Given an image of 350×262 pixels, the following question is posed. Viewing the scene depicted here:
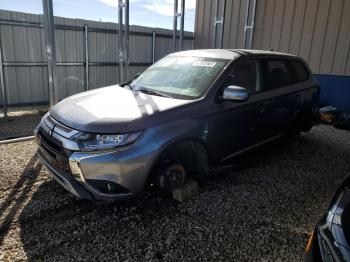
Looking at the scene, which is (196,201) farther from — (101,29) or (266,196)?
(101,29)

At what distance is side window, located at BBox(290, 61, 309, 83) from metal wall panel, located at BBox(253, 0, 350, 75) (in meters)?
3.17

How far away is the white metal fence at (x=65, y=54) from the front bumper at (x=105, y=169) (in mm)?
4899

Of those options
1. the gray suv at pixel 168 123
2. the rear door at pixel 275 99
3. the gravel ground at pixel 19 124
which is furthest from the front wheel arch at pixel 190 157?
the gravel ground at pixel 19 124

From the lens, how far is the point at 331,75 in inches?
299

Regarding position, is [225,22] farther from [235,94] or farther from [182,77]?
[235,94]

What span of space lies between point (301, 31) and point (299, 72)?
379 centimetres

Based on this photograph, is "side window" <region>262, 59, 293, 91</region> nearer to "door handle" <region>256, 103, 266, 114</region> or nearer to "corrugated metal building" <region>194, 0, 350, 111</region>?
"door handle" <region>256, 103, 266, 114</region>

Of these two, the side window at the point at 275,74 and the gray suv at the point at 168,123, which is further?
the side window at the point at 275,74

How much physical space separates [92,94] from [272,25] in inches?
267

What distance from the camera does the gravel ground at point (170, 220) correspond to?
7.77 ft

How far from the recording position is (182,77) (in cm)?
350

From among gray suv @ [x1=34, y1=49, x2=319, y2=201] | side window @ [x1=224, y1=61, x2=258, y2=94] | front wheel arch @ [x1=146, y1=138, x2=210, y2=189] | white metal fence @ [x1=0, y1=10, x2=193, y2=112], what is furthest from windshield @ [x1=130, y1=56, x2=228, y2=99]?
white metal fence @ [x1=0, y1=10, x2=193, y2=112]

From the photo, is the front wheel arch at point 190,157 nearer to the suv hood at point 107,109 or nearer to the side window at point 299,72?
the suv hood at point 107,109

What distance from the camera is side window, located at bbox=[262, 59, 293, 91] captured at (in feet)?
13.1
